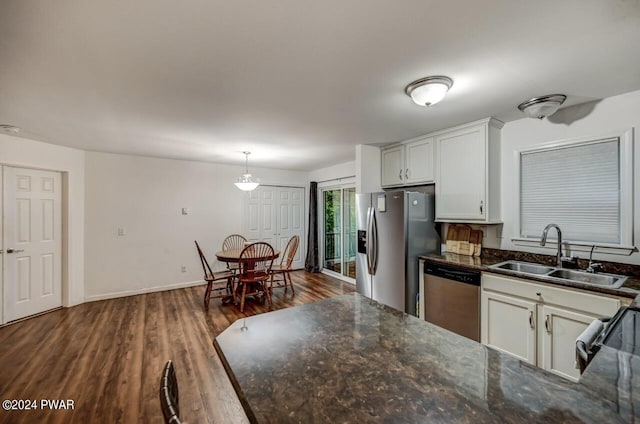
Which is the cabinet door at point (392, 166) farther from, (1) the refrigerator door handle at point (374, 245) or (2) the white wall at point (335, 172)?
(2) the white wall at point (335, 172)

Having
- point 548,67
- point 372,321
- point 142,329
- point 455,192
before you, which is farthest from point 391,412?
point 142,329

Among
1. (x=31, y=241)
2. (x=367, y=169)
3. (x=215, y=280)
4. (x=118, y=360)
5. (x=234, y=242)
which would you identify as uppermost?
(x=367, y=169)

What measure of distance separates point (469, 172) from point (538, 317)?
4.80 ft

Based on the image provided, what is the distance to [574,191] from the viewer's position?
242cm

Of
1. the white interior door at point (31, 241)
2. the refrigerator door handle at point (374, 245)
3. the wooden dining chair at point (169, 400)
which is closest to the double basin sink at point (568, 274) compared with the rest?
the refrigerator door handle at point (374, 245)

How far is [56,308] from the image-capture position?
3.74 meters

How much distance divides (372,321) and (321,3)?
4.88 feet

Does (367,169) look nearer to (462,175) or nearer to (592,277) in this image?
(462,175)

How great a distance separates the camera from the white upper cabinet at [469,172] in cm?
272

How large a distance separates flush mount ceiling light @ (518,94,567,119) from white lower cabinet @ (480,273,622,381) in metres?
1.42

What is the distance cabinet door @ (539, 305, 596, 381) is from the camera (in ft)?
6.31

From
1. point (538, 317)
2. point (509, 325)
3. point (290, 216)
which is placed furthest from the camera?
point (290, 216)

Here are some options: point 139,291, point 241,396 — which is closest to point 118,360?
point 139,291

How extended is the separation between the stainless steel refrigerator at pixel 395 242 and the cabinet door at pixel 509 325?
2.43 feet
